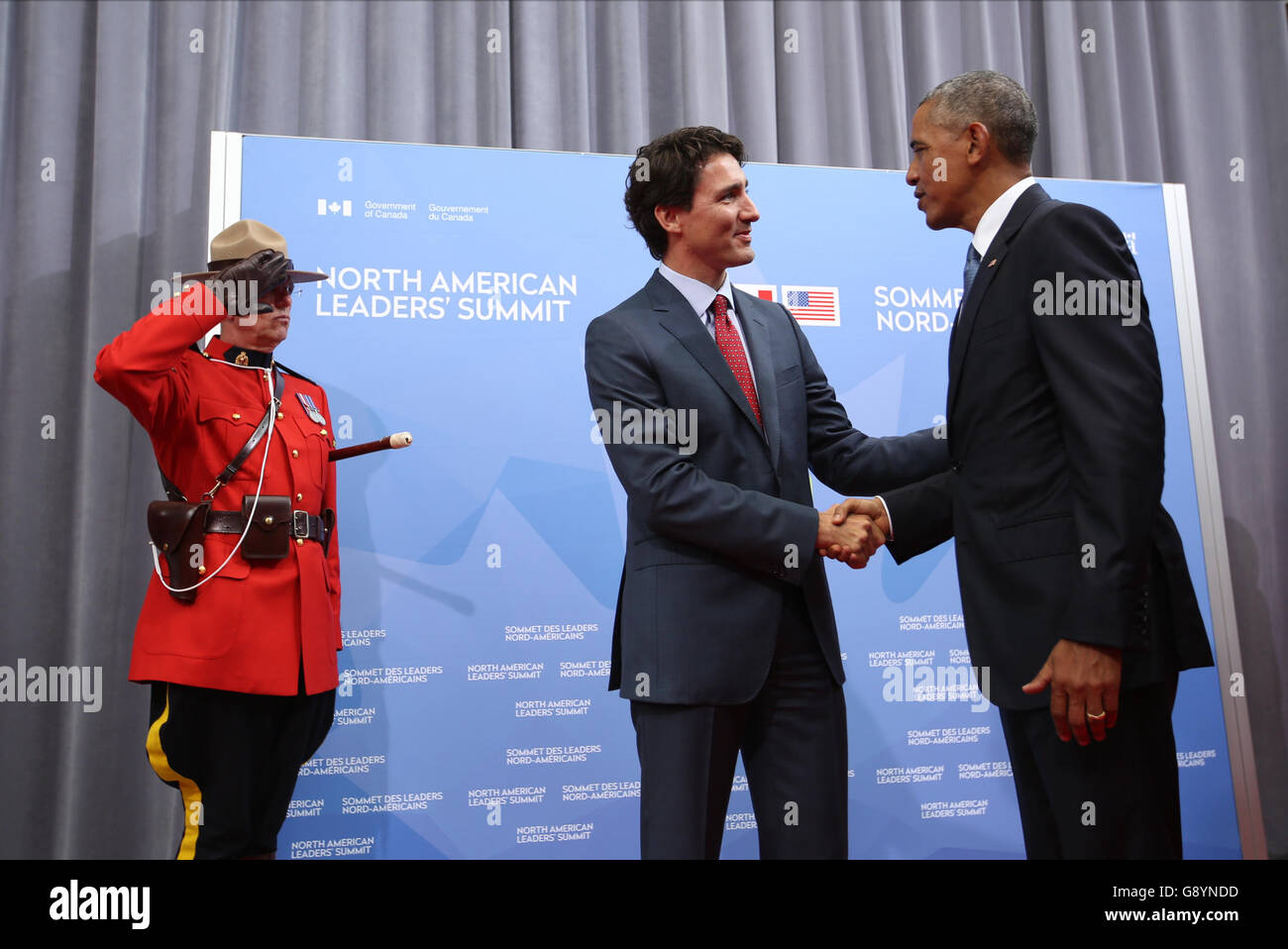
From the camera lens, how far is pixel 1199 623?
1.60 m

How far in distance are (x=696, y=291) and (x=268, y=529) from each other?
1107 millimetres

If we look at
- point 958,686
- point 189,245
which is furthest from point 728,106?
point 958,686

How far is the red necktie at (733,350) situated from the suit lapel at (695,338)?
0.02 meters

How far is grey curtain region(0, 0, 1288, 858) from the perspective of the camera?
3281 mm

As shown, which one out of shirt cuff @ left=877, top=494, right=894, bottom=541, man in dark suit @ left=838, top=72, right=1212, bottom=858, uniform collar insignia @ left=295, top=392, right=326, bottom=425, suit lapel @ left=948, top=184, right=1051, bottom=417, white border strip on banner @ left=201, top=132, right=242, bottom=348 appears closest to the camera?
man in dark suit @ left=838, top=72, right=1212, bottom=858

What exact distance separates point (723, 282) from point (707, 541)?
613 millimetres

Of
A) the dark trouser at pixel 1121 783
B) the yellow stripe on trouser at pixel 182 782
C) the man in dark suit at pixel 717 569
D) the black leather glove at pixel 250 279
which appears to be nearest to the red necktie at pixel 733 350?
the man in dark suit at pixel 717 569

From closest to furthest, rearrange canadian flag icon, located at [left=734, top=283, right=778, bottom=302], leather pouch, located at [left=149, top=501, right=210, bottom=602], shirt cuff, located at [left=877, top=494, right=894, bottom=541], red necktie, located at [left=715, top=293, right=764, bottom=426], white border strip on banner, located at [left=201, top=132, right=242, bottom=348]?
red necktie, located at [left=715, top=293, right=764, bottom=426]
shirt cuff, located at [left=877, top=494, right=894, bottom=541]
leather pouch, located at [left=149, top=501, right=210, bottom=602]
white border strip on banner, located at [left=201, top=132, right=242, bottom=348]
canadian flag icon, located at [left=734, top=283, right=778, bottom=302]

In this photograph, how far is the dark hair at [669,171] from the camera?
2.09 meters

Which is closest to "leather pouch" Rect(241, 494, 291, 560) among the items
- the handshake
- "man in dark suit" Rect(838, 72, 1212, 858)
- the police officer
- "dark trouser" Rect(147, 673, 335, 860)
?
the police officer

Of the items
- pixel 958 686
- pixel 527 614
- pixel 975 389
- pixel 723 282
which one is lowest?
pixel 958 686

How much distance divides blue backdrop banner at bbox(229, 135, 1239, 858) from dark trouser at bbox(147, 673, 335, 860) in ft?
1.93

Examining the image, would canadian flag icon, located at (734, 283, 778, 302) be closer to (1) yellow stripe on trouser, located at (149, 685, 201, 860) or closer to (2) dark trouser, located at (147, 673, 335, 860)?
(2) dark trouser, located at (147, 673, 335, 860)

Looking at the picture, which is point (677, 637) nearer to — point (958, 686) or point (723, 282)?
point (723, 282)
